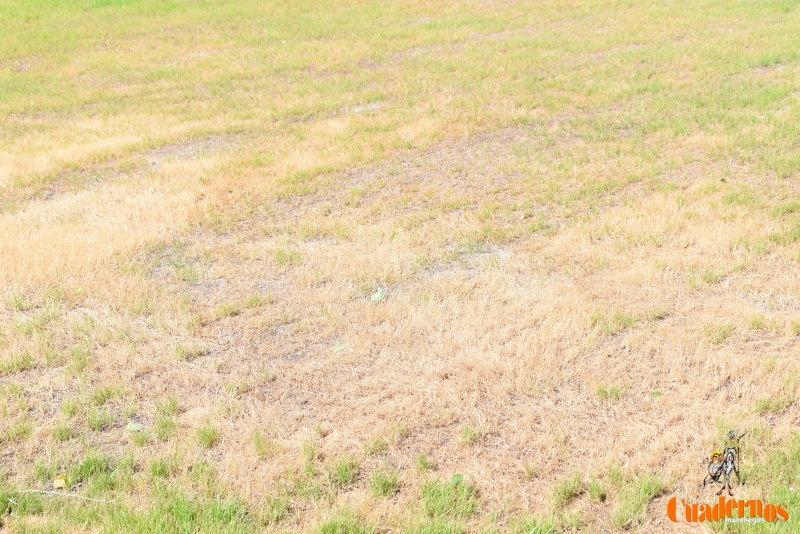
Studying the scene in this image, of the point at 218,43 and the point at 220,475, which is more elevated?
the point at 218,43

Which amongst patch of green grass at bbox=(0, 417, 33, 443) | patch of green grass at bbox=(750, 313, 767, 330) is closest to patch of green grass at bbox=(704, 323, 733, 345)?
patch of green grass at bbox=(750, 313, 767, 330)

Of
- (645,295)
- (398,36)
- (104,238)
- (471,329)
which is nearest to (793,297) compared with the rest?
(645,295)

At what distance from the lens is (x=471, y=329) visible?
221 inches

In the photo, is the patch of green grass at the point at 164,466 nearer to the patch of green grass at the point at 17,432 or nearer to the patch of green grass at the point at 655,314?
the patch of green grass at the point at 17,432

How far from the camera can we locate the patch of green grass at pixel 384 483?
400 centimetres

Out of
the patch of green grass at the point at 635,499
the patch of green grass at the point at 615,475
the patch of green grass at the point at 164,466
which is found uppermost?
the patch of green grass at the point at 164,466

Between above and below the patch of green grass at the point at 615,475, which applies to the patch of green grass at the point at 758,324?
above

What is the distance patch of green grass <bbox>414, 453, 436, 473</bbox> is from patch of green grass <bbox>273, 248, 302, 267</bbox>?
3104 mm

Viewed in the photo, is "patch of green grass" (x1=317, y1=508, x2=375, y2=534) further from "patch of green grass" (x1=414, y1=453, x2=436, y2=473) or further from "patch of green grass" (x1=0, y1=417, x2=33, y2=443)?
"patch of green grass" (x1=0, y1=417, x2=33, y2=443)

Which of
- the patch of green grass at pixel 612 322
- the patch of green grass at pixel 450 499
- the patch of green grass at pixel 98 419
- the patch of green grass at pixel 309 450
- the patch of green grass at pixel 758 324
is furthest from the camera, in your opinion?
the patch of green grass at pixel 612 322

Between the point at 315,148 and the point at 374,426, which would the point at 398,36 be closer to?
the point at 315,148

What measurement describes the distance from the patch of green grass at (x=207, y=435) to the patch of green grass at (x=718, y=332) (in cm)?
353

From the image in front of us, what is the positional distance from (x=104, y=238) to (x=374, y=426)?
170 inches

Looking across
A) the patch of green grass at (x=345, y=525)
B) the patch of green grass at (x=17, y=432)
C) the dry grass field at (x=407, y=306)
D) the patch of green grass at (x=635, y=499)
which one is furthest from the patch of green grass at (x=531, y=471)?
the patch of green grass at (x=17, y=432)
